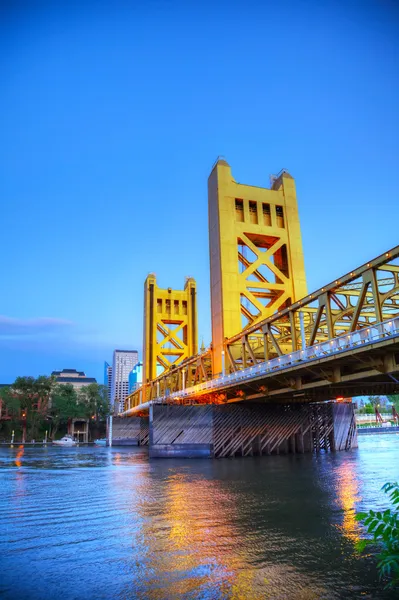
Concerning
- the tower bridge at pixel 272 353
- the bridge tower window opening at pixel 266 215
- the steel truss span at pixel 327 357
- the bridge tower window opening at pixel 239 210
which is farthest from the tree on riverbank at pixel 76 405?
the bridge tower window opening at pixel 266 215

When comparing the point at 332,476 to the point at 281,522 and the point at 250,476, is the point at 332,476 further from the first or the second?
the point at 281,522

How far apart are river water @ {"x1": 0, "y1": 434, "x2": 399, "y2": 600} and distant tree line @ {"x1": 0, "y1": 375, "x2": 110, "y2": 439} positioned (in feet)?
222

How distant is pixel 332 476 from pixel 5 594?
54.4ft

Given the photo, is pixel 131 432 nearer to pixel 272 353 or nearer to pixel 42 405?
pixel 42 405

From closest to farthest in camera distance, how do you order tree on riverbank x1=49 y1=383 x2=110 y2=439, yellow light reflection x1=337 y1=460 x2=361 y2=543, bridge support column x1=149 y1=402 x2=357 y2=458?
yellow light reflection x1=337 y1=460 x2=361 y2=543
bridge support column x1=149 y1=402 x2=357 y2=458
tree on riverbank x1=49 y1=383 x2=110 y2=439

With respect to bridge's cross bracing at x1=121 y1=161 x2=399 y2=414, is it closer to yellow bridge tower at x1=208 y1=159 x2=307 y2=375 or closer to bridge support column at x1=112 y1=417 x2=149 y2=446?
yellow bridge tower at x1=208 y1=159 x2=307 y2=375

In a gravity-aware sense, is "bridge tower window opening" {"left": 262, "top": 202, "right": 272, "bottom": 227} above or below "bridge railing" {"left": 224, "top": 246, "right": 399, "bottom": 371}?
above

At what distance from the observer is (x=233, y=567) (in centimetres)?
713

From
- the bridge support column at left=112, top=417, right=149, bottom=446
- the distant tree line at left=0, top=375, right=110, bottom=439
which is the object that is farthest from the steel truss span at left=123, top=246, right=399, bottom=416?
the distant tree line at left=0, top=375, right=110, bottom=439

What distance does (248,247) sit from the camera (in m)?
42.3

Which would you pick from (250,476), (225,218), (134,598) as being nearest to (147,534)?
(134,598)

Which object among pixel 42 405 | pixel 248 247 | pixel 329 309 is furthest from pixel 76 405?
pixel 329 309

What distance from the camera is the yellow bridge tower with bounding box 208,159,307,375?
38.5 m

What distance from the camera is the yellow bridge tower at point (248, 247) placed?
3847 centimetres
